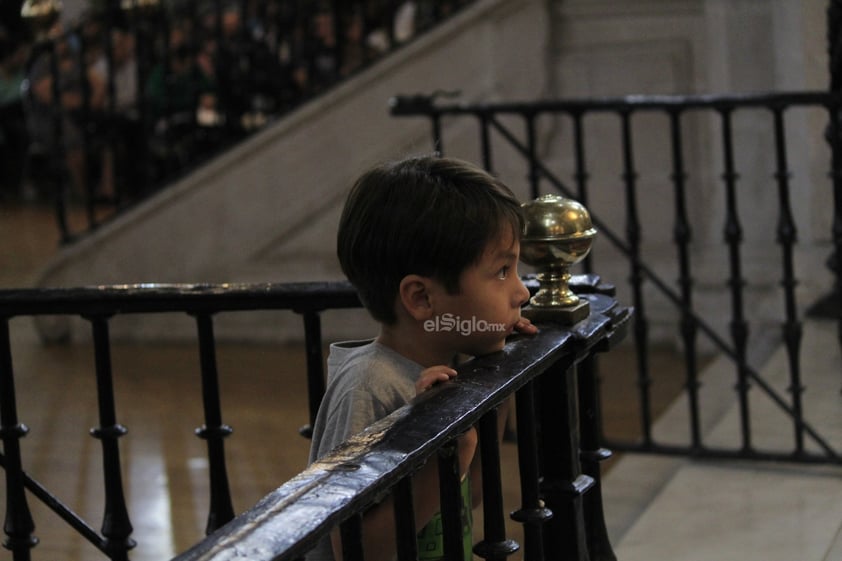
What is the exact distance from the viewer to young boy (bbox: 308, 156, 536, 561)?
1944 mm

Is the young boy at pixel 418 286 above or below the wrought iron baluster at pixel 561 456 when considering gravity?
above

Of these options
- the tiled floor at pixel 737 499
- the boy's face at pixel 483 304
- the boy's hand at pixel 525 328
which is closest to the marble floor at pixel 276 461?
the tiled floor at pixel 737 499

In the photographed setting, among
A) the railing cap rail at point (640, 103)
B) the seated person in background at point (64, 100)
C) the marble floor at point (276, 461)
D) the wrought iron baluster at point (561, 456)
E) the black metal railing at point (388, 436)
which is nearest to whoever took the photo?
the black metal railing at point (388, 436)

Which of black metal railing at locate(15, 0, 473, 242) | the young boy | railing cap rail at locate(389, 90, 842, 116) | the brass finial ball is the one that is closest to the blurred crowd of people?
black metal railing at locate(15, 0, 473, 242)

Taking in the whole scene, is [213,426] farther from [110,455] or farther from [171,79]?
[171,79]

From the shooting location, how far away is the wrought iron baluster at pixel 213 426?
9.28ft

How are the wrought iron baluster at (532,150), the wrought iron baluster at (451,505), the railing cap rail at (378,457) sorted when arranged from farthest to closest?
the wrought iron baluster at (532,150) < the wrought iron baluster at (451,505) < the railing cap rail at (378,457)

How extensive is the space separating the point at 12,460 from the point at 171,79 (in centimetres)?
615

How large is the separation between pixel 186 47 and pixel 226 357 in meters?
2.89

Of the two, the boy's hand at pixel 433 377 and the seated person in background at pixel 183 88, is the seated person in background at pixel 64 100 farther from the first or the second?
the boy's hand at pixel 433 377

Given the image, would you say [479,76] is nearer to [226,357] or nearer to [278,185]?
[278,185]

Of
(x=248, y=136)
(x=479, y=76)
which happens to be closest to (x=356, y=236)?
(x=479, y=76)

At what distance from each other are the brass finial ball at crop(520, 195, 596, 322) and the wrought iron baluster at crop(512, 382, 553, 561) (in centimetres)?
22

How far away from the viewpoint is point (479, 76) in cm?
722
